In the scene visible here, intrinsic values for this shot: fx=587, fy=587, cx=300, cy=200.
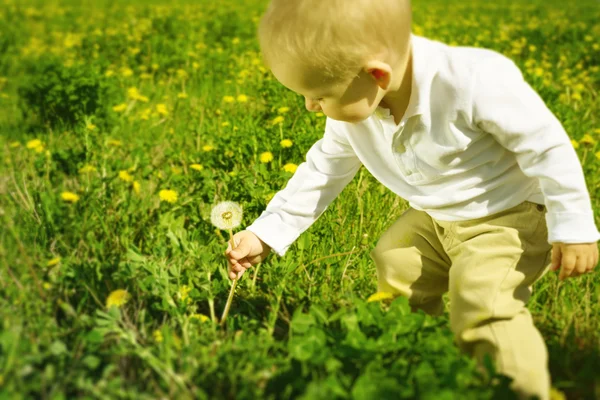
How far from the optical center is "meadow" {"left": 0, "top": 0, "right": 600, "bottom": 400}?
1323mm

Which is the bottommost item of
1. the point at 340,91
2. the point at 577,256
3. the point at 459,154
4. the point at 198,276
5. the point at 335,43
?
the point at 198,276

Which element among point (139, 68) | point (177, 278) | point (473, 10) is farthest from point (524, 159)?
point (473, 10)

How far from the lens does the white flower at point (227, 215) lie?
2.06 m

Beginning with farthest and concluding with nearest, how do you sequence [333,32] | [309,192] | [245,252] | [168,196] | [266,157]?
[266,157] < [168,196] < [309,192] < [245,252] < [333,32]

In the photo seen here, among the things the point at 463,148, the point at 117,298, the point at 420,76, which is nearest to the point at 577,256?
the point at 463,148

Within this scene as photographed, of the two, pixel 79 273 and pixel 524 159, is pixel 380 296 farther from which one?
pixel 79 273

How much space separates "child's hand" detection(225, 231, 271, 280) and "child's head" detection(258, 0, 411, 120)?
57cm

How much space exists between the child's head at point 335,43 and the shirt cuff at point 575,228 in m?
0.60

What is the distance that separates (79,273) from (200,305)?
460 millimetres

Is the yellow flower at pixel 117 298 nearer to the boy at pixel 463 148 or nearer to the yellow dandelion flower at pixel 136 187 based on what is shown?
the boy at pixel 463 148

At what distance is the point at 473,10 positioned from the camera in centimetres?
1138

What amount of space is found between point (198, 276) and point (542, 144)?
1.13 metres

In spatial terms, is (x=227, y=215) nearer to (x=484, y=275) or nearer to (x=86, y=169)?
(x=86, y=169)

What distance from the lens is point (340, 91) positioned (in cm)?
162
